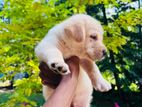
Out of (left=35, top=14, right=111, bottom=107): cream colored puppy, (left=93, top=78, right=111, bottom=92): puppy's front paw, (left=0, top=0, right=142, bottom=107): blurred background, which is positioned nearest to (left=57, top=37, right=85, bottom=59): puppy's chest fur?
(left=35, top=14, right=111, bottom=107): cream colored puppy

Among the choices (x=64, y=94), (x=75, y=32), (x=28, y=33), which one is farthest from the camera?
(x=28, y=33)

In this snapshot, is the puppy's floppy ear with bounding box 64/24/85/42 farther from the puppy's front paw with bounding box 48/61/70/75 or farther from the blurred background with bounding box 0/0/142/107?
the blurred background with bounding box 0/0/142/107

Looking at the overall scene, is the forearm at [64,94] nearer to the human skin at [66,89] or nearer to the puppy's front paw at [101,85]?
the human skin at [66,89]

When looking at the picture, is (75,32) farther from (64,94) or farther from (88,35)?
(64,94)

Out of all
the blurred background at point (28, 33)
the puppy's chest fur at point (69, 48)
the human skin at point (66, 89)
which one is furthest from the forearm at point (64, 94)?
the blurred background at point (28, 33)

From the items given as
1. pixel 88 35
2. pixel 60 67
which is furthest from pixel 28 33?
pixel 60 67

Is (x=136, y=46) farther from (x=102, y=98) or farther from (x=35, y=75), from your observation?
(x=35, y=75)
